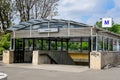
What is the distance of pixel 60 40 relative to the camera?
3144 centimetres

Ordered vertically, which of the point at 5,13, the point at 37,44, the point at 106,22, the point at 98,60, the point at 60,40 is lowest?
the point at 98,60

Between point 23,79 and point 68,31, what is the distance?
9352 mm

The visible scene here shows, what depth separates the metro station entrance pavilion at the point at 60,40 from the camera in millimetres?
22422

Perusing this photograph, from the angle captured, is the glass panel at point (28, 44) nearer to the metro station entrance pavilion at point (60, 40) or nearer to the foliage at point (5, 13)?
the metro station entrance pavilion at point (60, 40)

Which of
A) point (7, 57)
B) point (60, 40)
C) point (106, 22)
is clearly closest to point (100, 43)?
point (106, 22)

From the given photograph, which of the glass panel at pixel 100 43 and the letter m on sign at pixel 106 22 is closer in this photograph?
the glass panel at pixel 100 43

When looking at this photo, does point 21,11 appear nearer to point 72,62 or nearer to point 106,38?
point 72,62

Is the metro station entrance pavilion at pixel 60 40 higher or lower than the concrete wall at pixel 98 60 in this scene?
higher

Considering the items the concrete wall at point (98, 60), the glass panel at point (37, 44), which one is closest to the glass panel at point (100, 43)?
the concrete wall at point (98, 60)

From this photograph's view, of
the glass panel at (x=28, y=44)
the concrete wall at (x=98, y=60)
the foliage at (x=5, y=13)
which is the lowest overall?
the concrete wall at (x=98, y=60)

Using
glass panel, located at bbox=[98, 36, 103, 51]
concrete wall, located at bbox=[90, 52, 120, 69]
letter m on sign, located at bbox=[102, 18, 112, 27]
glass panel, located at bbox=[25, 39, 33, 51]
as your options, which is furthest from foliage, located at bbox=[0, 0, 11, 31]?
concrete wall, located at bbox=[90, 52, 120, 69]

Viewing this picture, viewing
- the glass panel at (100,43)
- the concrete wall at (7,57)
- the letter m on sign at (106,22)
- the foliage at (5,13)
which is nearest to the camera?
the glass panel at (100,43)

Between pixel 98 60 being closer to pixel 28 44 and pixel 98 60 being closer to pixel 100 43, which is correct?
pixel 100 43

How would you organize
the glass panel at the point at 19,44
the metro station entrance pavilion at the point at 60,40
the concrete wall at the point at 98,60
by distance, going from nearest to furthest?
the concrete wall at the point at 98,60 → the metro station entrance pavilion at the point at 60,40 → the glass panel at the point at 19,44
